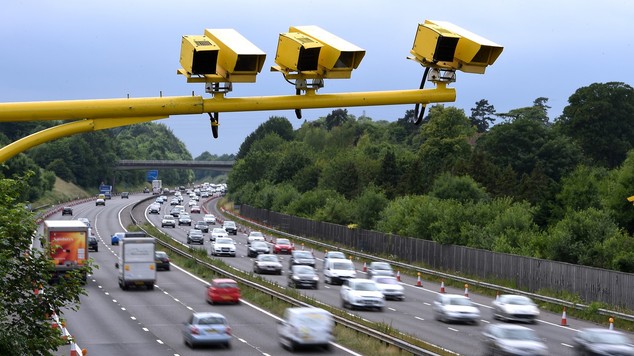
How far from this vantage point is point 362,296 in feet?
157

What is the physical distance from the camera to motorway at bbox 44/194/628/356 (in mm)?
36594

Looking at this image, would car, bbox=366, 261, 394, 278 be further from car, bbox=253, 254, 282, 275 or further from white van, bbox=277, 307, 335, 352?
white van, bbox=277, 307, 335, 352

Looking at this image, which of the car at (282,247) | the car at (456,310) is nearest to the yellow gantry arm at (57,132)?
the car at (456,310)

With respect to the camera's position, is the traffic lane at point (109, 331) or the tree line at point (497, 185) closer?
the traffic lane at point (109, 331)

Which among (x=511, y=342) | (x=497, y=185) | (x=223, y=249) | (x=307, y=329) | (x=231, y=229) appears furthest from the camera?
(x=231, y=229)

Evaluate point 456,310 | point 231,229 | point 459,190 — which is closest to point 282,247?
point 459,190

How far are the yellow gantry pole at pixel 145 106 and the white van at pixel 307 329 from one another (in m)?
25.7

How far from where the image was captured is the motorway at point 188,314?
120 ft

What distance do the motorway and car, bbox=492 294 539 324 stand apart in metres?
0.53

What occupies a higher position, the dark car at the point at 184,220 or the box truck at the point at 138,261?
the box truck at the point at 138,261

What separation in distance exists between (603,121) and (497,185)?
1259 inches

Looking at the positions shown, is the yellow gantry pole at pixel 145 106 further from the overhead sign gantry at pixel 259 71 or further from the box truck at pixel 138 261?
the box truck at pixel 138 261

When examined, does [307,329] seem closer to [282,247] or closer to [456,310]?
[456,310]

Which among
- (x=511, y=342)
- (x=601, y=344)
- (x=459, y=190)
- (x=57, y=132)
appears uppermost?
(x=57, y=132)
